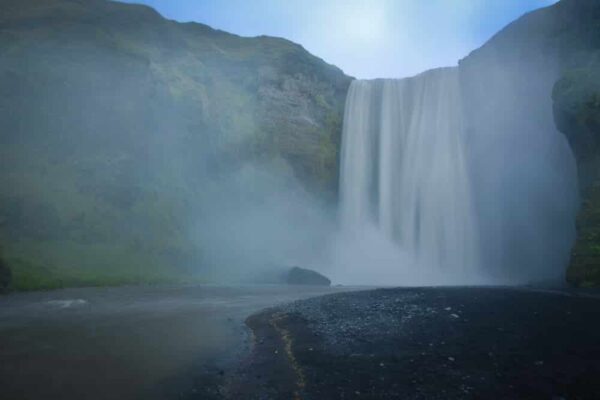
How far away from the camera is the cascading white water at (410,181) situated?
5166cm

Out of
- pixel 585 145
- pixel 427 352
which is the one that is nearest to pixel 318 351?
pixel 427 352

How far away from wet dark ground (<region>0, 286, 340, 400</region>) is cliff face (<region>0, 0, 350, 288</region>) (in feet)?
66.1

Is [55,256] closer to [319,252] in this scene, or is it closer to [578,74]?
[319,252]

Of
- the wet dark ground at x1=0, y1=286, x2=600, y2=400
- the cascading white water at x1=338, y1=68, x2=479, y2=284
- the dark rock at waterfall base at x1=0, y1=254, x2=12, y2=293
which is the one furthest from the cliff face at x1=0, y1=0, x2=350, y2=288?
the wet dark ground at x1=0, y1=286, x2=600, y2=400

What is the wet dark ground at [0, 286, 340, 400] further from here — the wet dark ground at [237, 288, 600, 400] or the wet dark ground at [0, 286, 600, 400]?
the wet dark ground at [237, 288, 600, 400]

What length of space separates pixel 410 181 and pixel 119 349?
4872 centimetres

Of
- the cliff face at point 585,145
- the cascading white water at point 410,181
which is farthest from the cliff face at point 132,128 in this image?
the cliff face at point 585,145

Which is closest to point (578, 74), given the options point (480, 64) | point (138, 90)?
point (480, 64)

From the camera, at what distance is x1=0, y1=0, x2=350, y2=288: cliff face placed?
4528 centimetres

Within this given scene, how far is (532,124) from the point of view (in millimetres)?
49031

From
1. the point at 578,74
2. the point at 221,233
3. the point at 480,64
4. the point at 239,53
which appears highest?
the point at 239,53

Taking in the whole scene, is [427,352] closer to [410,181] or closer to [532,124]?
[532,124]

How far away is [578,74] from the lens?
118ft

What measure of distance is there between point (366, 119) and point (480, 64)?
55.5ft
